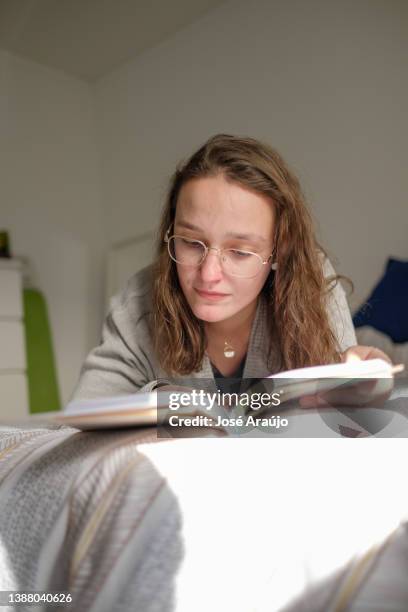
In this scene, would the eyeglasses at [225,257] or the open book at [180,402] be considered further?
the eyeglasses at [225,257]

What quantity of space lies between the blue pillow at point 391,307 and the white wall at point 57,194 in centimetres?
240

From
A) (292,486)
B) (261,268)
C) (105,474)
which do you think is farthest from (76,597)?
(261,268)

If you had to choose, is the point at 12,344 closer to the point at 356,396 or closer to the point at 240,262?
the point at 240,262

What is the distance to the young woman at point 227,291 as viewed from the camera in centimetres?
112

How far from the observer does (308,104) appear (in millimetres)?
2875

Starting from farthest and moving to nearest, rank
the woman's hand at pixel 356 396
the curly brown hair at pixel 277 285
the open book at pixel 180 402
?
the curly brown hair at pixel 277 285 → the woman's hand at pixel 356 396 → the open book at pixel 180 402

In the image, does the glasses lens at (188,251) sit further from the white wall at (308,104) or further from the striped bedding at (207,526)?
the white wall at (308,104)

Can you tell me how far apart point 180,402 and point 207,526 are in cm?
16

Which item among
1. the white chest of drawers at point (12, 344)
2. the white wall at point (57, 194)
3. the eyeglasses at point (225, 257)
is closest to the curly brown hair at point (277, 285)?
the eyeglasses at point (225, 257)

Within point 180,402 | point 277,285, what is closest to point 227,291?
point 277,285

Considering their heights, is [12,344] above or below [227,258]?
below

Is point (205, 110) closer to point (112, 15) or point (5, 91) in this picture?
point (112, 15)

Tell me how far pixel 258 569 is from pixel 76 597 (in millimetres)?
170

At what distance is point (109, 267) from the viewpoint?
4004 mm
